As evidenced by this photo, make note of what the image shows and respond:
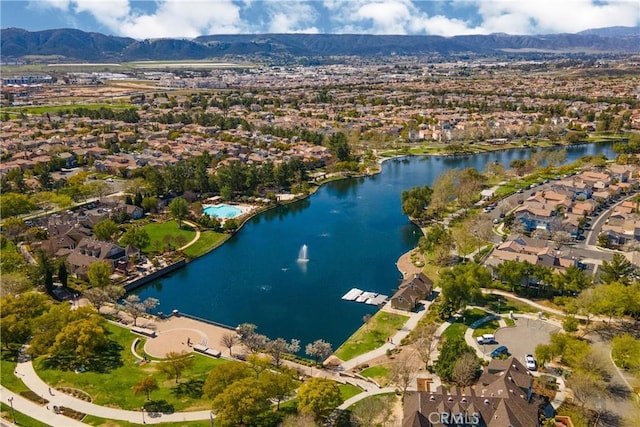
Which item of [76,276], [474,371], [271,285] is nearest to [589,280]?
[474,371]

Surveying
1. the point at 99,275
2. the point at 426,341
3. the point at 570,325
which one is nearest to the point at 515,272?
the point at 570,325

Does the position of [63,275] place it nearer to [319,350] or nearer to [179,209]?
[179,209]

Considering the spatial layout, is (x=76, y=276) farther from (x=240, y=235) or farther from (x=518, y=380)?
(x=518, y=380)

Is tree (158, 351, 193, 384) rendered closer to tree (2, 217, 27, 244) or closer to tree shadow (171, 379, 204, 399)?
tree shadow (171, 379, 204, 399)

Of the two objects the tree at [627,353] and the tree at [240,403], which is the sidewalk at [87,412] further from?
the tree at [627,353]

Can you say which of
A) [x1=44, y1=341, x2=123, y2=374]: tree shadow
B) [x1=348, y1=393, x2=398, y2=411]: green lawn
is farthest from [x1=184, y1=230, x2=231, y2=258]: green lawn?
[x1=348, y1=393, x2=398, y2=411]: green lawn
